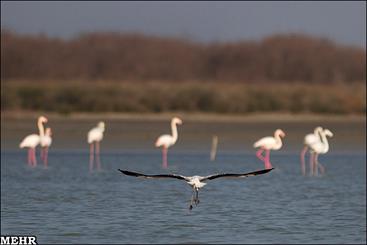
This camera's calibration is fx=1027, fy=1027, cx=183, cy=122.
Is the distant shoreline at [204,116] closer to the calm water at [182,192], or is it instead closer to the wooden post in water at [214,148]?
the calm water at [182,192]

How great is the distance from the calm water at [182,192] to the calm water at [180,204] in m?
0.01

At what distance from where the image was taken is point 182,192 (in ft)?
55.1

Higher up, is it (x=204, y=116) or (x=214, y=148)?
(x=204, y=116)

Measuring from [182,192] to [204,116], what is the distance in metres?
14.6

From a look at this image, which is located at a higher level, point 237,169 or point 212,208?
point 237,169

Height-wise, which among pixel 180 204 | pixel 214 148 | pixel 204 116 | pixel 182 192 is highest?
pixel 204 116

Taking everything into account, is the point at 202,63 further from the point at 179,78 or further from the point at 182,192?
the point at 182,192

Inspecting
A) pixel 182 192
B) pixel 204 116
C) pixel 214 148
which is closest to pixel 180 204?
pixel 182 192

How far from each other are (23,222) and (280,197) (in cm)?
481

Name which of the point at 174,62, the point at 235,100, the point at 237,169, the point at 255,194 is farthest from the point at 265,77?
the point at 255,194

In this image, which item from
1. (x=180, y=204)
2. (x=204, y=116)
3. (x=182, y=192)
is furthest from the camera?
(x=204, y=116)

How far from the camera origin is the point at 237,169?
20406 mm

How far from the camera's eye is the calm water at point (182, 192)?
12375mm

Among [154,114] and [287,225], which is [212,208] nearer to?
[287,225]
